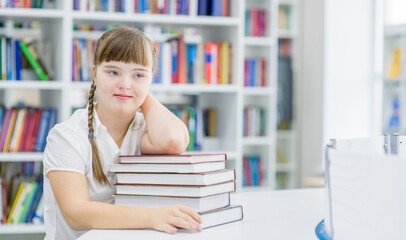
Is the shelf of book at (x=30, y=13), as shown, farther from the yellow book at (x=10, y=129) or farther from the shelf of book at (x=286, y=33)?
the shelf of book at (x=286, y=33)

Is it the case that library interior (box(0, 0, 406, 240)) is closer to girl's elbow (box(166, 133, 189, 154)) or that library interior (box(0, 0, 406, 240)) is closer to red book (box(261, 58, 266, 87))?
red book (box(261, 58, 266, 87))

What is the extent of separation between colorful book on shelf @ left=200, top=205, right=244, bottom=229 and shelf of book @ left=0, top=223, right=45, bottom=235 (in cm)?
198

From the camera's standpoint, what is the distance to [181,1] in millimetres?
3262

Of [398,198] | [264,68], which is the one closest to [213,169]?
[398,198]

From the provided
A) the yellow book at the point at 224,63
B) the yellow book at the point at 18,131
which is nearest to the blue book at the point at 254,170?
the yellow book at the point at 224,63

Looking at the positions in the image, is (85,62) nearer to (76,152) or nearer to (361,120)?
(76,152)

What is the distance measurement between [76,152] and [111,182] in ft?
0.38

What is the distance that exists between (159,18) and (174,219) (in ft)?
7.32

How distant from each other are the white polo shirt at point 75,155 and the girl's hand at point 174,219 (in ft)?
0.85

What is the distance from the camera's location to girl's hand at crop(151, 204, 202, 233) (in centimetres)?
107

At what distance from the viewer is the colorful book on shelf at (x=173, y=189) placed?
1.11 meters

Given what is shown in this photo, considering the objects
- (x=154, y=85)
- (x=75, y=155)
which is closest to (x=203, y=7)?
(x=154, y=85)

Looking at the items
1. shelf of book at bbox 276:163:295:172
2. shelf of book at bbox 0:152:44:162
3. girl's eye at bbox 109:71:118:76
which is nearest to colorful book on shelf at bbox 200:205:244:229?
girl's eye at bbox 109:71:118:76

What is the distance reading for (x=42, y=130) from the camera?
301cm
